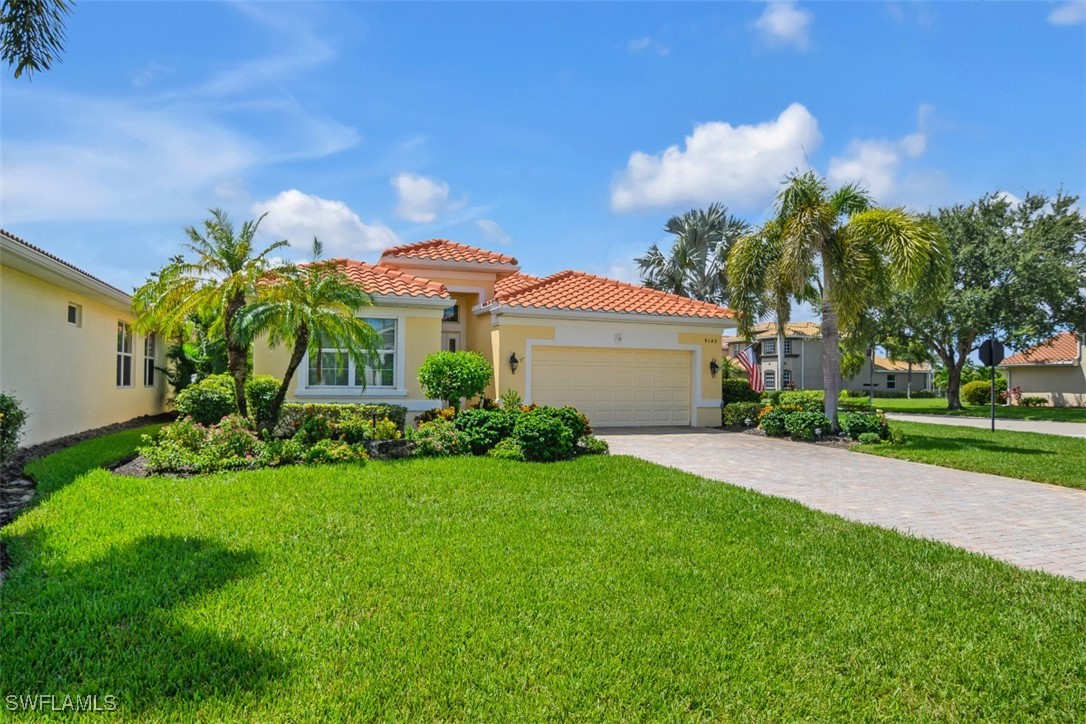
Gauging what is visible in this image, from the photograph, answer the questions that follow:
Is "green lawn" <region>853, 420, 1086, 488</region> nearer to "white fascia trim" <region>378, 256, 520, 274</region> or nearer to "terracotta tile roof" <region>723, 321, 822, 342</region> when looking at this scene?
"white fascia trim" <region>378, 256, 520, 274</region>

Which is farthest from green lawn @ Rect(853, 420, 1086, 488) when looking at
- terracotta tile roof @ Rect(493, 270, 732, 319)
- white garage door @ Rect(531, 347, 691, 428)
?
terracotta tile roof @ Rect(493, 270, 732, 319)

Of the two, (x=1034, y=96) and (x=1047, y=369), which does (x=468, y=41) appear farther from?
(x=1047, y=369)

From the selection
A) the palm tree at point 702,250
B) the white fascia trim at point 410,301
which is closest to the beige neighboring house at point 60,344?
the white fascia trim at point 410,301

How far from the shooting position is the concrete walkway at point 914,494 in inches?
248

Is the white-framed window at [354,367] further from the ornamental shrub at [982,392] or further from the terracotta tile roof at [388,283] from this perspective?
the ornamental shrub at [982,392]

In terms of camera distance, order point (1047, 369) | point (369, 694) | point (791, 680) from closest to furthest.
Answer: point (369, 694) < point (791, 680) < point (1047, 369)

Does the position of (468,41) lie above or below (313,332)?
above

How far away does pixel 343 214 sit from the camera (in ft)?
56.1

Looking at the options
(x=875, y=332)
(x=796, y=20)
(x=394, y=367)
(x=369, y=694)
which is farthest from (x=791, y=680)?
(x=875, y=332)

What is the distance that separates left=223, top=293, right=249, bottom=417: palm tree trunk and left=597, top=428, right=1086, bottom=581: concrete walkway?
720cm

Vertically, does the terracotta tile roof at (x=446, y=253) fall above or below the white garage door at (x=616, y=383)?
above

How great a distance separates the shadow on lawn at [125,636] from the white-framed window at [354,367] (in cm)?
971

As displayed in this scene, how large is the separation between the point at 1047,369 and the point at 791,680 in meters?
45.1

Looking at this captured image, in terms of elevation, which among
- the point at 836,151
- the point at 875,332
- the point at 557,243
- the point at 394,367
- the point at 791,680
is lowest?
the point at 791,680
